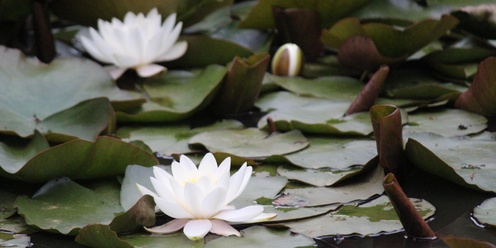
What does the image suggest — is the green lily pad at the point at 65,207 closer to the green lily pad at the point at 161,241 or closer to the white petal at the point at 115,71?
the green lily pad at the point at 161,241

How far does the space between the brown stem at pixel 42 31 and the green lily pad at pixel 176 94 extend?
1.03 ft

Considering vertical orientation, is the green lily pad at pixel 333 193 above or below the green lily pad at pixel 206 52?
below

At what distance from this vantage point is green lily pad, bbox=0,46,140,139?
157cm

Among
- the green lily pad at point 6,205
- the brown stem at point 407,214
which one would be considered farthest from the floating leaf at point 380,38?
the green lily pad at point 6,205

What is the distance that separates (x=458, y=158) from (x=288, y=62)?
0.71 m

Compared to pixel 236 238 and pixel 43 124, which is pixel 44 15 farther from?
pixel 236 238

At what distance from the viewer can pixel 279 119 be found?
1.64m

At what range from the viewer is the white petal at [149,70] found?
1.90 meters

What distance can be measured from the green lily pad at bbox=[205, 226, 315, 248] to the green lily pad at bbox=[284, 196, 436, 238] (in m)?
0.03

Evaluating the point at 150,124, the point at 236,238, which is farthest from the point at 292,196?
the point at 150,124

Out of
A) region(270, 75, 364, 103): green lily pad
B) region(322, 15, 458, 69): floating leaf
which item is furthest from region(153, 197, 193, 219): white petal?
region(322, 15, 458, 69): floating leaf

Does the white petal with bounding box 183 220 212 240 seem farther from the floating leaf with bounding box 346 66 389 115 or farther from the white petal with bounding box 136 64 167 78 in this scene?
the white petal with bounding box 136 64 167 78

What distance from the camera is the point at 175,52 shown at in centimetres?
201

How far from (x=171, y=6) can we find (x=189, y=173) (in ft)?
3.08
